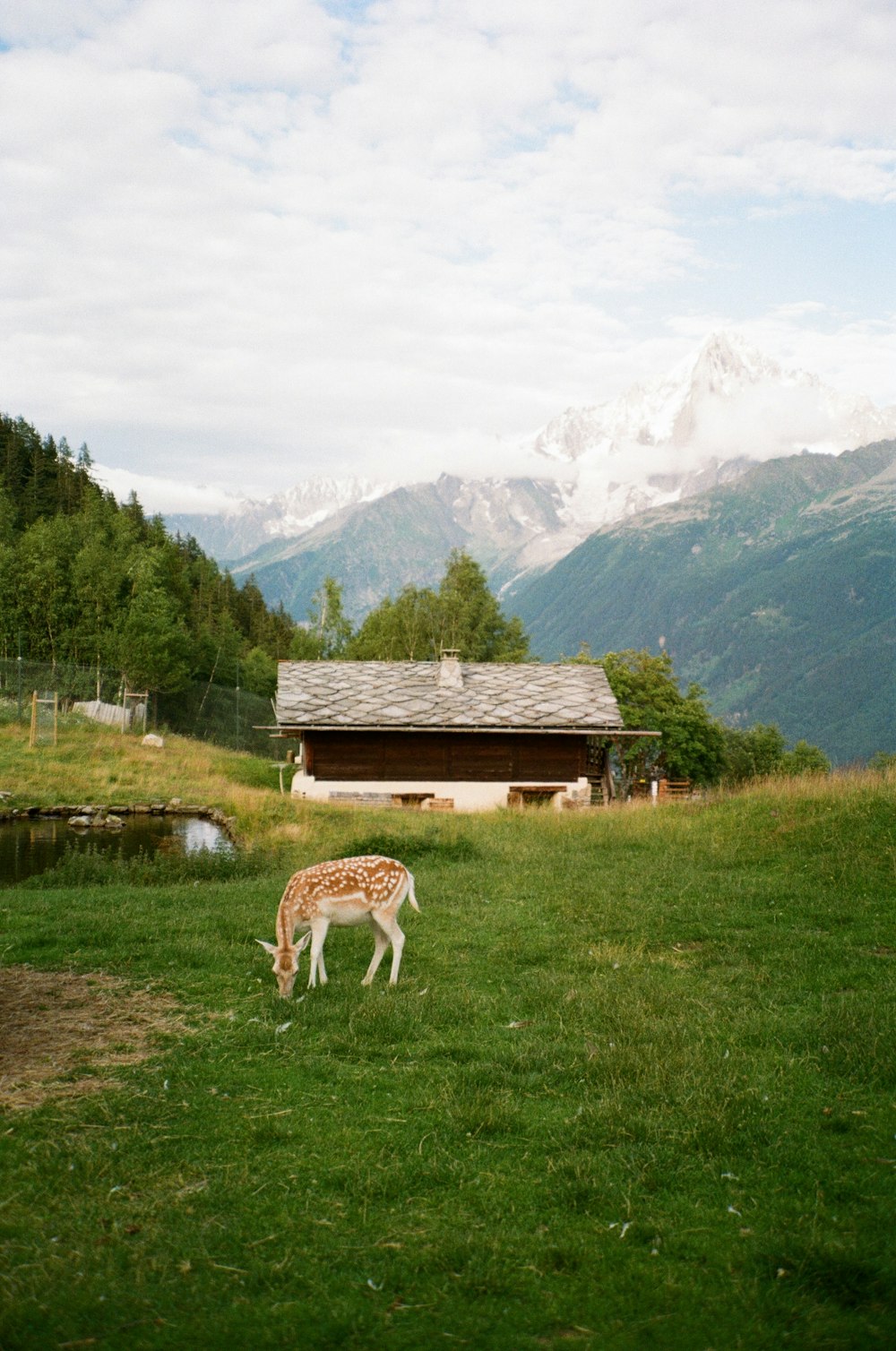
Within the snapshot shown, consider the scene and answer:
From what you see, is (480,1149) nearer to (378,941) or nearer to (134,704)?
(378,941)

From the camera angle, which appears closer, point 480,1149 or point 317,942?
point 480,1149

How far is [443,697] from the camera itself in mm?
33969

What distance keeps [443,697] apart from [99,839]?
1224 cm

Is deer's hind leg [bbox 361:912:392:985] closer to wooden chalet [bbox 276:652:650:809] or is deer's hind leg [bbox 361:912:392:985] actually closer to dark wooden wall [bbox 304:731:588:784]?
wooden chalet [bbox 276:652:650:809]

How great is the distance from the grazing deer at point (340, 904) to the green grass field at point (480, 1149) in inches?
17.6

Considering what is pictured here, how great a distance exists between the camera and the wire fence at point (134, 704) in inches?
1708

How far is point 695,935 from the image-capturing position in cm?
1236

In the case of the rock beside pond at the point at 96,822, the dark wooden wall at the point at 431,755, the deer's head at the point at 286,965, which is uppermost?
the dark wooden wall at the point at 431,755

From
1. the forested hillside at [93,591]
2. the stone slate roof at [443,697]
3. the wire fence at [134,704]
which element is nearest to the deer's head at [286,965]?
the stone slate roof at [443,697]

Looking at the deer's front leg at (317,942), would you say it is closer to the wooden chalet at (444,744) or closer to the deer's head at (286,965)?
the deer's head at (286,965)

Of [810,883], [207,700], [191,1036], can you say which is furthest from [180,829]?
[207,700]

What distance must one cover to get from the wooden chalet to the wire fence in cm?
687

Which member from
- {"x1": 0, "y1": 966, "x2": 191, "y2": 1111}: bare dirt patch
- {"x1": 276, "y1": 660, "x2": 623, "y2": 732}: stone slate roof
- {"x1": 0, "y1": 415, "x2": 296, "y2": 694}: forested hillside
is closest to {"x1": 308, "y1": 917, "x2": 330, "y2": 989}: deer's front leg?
{"x1": 0, "y1": 966, "x2": 191, "y2": 1111}: bare dirt patch

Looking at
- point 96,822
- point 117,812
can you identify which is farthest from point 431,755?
point 96,822
